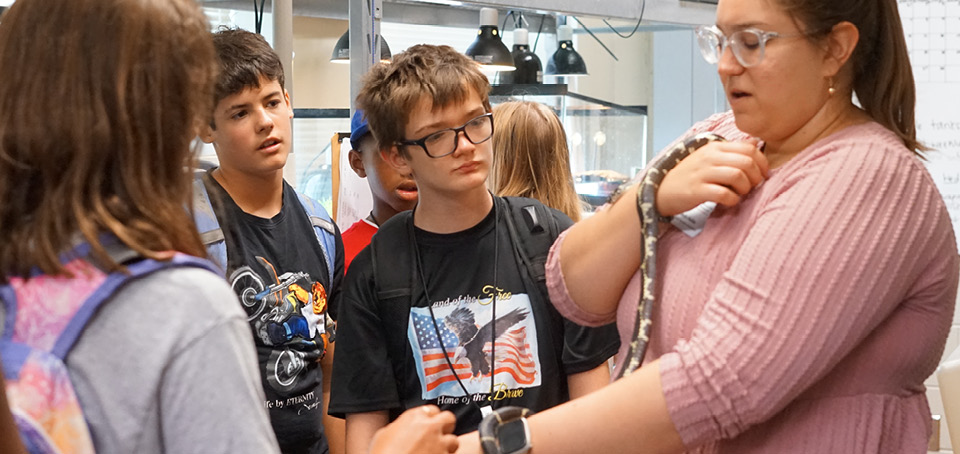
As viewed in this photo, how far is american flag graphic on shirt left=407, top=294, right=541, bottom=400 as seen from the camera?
1919mm

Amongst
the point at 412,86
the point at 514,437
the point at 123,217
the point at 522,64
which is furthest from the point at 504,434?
the point at 522,64

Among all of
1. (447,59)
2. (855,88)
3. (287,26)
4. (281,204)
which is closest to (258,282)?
(281,204)

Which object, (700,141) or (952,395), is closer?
(700,141)

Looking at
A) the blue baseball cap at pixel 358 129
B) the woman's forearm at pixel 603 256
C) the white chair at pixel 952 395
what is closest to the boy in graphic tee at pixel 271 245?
the blue baseball cap at pixel 358 129

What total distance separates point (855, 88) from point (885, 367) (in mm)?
382

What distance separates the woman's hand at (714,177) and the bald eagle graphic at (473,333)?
2.17ft

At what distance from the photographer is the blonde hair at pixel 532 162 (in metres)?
2.92

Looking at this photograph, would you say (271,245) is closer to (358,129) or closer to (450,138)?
(358,129)

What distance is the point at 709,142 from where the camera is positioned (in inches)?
55.2

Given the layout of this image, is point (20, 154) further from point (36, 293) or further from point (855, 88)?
point (855, 88)

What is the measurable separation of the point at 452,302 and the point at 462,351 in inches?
4.0

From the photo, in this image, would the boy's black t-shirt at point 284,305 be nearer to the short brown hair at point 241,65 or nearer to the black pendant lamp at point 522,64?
the short brown hair at point 241,65

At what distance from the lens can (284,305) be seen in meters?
2.35

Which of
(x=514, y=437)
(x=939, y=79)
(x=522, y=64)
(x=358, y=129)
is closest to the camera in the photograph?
(x=514, y=437)
